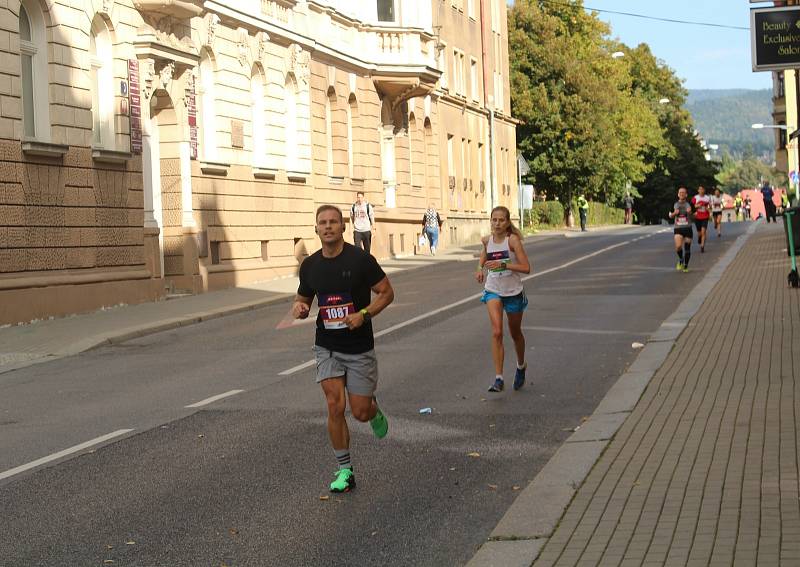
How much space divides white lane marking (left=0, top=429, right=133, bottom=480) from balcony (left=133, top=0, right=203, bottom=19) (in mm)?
16651

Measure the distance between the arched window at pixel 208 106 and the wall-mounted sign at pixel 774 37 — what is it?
1620cm

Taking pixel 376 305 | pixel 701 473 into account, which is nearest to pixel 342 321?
pixel 376 305

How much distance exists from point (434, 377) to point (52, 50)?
1218 cm

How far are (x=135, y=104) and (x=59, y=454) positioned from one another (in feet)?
55.6

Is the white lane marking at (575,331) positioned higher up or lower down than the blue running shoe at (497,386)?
higher up

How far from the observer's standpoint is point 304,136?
117 ft

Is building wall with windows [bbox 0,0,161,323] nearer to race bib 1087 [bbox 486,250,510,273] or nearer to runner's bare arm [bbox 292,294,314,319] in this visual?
race bib 1087 [bbox 486,250,510,273]

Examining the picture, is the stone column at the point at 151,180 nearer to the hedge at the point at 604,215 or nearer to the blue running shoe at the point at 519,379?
the blue running shoe at the point at 519,379

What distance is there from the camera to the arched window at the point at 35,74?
22844 millimetres

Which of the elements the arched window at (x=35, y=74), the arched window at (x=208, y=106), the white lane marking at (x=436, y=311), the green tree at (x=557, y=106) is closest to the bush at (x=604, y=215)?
the green tree at (x=557, y=106)

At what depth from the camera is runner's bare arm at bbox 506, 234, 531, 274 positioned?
1293cm

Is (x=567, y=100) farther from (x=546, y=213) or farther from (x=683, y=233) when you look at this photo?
(x=683, y=233)

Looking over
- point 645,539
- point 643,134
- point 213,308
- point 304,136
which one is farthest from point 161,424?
point 643,134

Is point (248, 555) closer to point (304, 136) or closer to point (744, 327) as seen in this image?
point (744, 327)
